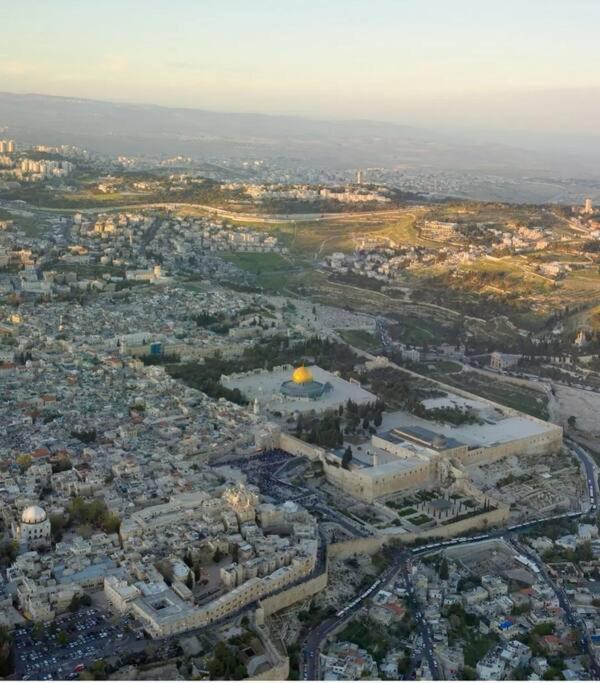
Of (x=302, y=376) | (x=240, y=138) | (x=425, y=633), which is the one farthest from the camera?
(x=240, y=138)

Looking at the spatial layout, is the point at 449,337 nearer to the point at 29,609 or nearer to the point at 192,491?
the point at 192,491

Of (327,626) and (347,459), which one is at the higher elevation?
(347,459)

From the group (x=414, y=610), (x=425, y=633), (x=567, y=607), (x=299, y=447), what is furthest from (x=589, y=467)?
(x=425, y=633)

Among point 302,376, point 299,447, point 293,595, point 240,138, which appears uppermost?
point 240,138

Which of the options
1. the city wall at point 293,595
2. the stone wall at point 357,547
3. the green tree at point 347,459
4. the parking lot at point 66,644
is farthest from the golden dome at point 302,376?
the parking lot at point 66,644

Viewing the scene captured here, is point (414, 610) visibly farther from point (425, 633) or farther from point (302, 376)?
point (302, 376)

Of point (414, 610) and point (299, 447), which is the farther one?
point (299, 447)

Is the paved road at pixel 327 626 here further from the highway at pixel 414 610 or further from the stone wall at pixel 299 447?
the stone wall at pixel 299 447

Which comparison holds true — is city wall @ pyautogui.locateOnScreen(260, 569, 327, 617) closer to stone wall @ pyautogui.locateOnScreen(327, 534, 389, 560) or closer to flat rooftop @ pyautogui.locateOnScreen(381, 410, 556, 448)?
stone wall @ pyautogui.locateOnScreen(327, 534, 389, 560)
